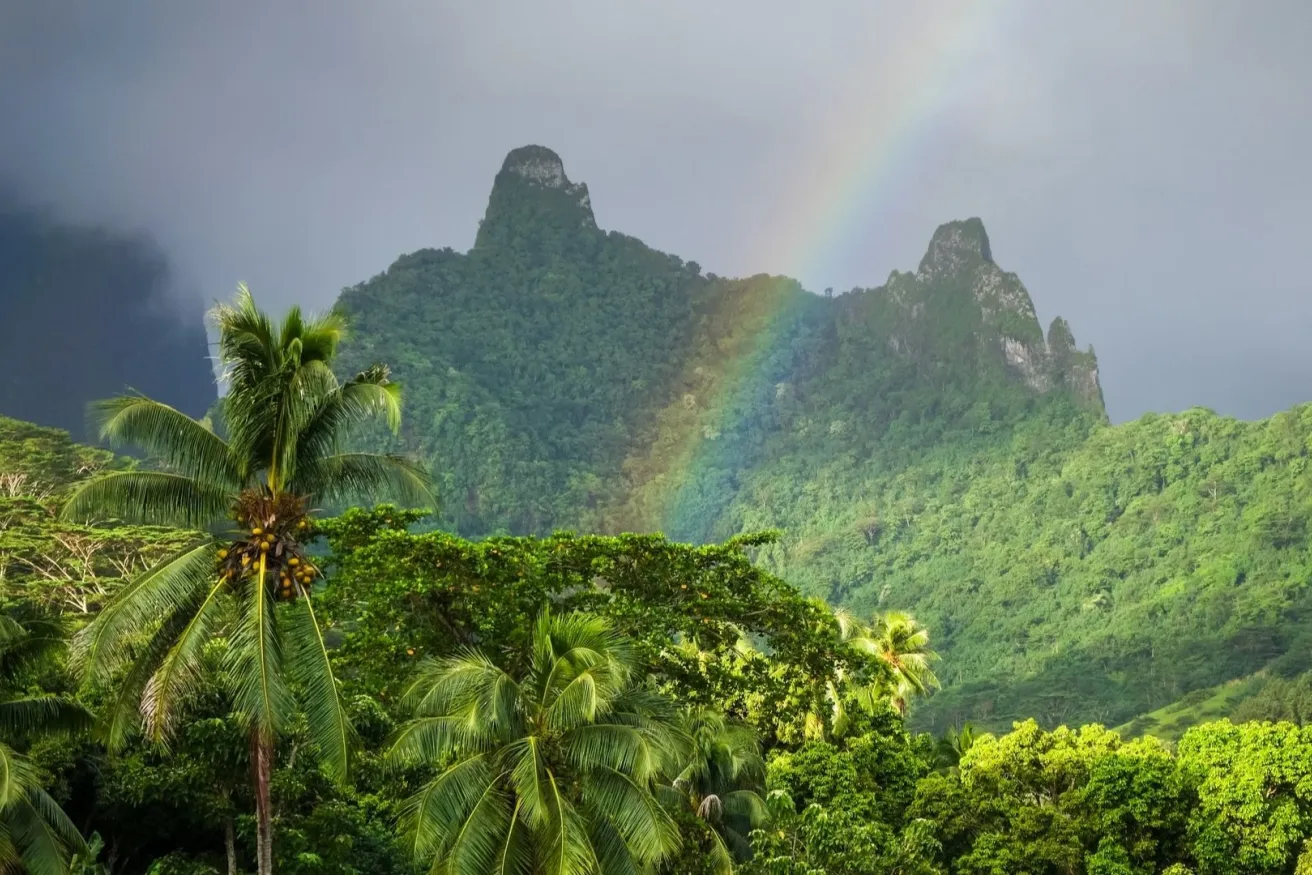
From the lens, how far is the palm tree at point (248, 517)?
1348 cm

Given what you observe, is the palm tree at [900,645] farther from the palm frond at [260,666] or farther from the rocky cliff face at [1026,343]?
the rocky cliff face at [1026,343]

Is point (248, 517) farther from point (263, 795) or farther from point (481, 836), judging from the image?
point (481, 836)

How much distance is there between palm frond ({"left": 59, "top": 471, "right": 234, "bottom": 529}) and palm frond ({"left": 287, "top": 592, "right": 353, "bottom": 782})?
1917 millimetres

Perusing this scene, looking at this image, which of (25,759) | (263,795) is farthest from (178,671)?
(25,759)

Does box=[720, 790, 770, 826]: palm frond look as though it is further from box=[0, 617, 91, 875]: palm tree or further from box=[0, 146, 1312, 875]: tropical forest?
box=[0, 617, 91, 875]: palm tree

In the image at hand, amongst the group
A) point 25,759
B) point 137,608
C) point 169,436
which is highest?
point 169,436

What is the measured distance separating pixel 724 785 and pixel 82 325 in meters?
153

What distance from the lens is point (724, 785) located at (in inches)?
1122

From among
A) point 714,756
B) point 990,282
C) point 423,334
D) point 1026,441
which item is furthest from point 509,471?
point 714,756

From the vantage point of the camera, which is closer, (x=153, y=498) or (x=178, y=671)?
(x=178, y=671)

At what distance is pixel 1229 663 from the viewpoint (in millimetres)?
103312

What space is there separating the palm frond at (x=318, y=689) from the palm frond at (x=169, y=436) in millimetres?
1998

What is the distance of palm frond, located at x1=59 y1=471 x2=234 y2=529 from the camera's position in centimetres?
1434

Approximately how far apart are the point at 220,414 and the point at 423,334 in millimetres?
174264
